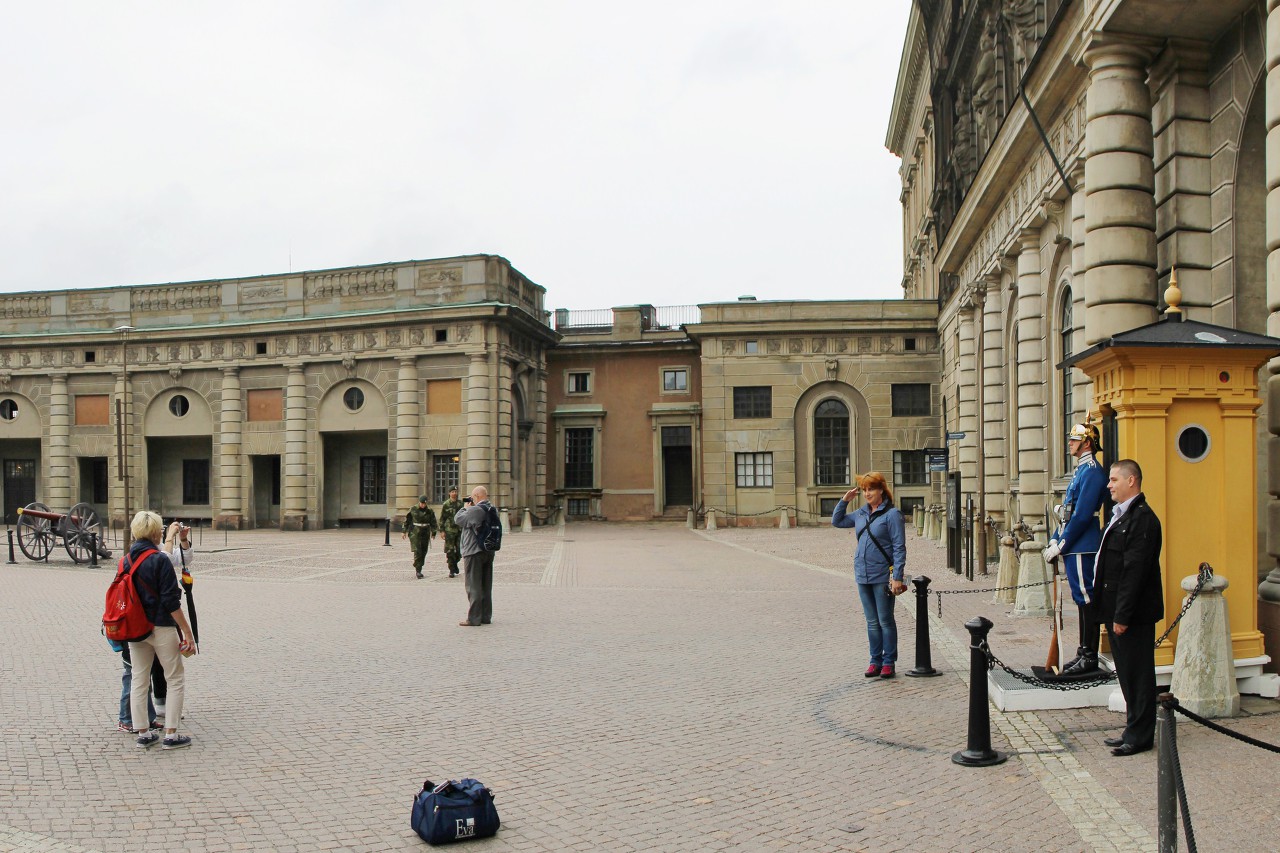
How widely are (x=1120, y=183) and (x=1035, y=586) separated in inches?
195

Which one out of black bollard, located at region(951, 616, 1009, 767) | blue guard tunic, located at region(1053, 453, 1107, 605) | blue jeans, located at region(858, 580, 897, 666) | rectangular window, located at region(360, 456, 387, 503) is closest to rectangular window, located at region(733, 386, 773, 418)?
rectangular window, located at region(360, 456, 387, 503)

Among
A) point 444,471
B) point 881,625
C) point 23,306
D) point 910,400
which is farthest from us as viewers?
point 23,306

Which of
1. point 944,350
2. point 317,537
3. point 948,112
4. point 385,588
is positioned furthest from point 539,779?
point 944,350

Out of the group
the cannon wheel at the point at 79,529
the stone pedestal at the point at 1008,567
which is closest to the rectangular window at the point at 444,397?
the cannon wheel at the point at 79,529

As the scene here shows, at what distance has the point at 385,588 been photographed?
18.0m

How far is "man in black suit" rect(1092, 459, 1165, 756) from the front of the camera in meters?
6.59

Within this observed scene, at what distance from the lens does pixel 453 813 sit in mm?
5305

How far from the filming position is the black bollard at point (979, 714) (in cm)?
639

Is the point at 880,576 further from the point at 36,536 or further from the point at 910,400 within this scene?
the point at 910,400

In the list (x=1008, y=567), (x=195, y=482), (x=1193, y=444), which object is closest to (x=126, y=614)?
(x=1193, y=444)

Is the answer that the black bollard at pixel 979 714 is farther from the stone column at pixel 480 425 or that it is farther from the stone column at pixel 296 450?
the stone column at pixel 296 450

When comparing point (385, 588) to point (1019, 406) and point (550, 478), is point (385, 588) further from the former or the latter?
point (550, 478)

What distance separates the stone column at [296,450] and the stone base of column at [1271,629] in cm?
3358

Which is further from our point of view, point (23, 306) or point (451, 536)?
point (23, 306)
